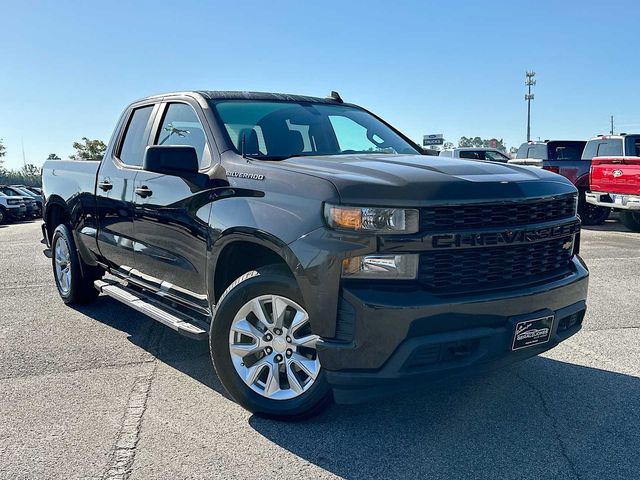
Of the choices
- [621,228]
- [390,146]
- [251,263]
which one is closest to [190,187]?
[251,263]

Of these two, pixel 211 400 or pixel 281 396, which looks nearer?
pixel 281 396

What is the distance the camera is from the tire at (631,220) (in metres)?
12.6

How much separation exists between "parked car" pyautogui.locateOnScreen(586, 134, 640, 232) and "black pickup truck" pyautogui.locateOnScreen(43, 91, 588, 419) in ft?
29.6

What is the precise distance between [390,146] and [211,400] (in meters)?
2.34

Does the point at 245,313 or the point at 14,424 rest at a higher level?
the point at 245,313

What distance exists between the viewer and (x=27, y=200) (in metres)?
28.2

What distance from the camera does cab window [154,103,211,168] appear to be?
392cm

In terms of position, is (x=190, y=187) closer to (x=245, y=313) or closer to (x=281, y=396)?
(x=245, y=313)

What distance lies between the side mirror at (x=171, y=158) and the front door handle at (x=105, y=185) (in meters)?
1.37

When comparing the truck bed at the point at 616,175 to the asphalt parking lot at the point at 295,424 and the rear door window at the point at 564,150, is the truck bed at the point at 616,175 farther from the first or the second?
the asphalt parking lot at the point at 295,424

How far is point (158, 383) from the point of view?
3891 mm

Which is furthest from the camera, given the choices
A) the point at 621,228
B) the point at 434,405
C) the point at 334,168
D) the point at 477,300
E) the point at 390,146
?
the point at 621,228

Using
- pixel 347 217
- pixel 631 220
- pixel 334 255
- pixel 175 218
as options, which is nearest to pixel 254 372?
pixel 334 255

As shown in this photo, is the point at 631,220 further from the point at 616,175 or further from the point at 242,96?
the point at 242,96
